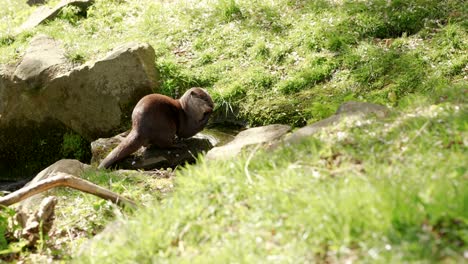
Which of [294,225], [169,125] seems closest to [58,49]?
[169,125]

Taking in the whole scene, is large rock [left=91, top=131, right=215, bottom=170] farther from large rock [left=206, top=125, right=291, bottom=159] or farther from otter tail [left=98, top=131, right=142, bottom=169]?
large rock [left=206, top=125, right=291, bottom=159]

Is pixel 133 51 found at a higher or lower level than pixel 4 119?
higher

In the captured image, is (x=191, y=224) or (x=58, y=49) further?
(x=58, y=49)

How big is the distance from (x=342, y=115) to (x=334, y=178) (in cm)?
89

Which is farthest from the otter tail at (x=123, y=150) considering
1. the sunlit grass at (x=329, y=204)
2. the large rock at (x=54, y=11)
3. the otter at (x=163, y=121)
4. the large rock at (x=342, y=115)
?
the large rock at (x=54, y=11)

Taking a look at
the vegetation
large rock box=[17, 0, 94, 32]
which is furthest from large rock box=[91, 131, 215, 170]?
large rock box=[17, 0, 94, 32]

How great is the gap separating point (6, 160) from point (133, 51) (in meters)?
2.67

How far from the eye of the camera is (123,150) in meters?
6.38

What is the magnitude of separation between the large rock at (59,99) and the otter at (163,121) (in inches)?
39.5

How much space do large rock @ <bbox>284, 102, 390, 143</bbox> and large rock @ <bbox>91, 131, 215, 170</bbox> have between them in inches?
104

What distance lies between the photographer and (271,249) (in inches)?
102

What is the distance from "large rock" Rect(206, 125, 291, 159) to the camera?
13.0ft

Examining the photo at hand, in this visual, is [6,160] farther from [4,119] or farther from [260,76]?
[260,76]

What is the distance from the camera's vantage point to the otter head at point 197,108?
660cm
